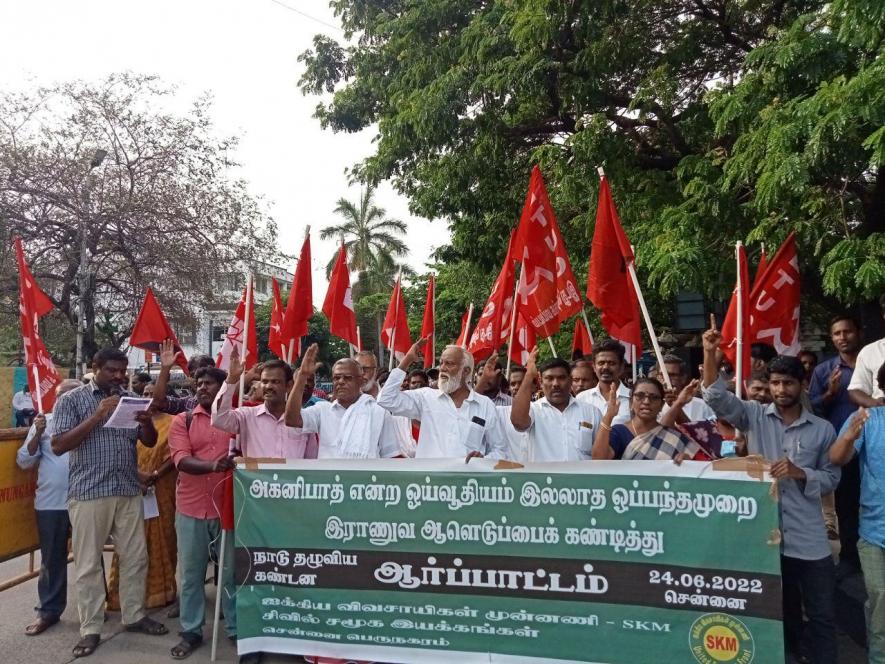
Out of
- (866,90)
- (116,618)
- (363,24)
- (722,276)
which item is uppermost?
(363,24)

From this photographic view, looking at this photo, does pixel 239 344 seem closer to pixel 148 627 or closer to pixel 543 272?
pixel 148 627

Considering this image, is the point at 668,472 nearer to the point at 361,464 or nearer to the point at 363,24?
the point at 361,464

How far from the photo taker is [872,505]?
3678mm

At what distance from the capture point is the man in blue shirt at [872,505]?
3.62m

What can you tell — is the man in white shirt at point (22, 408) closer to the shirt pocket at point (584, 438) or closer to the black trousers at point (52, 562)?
the black trousers at point (52, 562)

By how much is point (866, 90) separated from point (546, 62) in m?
4.26

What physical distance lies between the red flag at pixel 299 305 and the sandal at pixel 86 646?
7.85 feet

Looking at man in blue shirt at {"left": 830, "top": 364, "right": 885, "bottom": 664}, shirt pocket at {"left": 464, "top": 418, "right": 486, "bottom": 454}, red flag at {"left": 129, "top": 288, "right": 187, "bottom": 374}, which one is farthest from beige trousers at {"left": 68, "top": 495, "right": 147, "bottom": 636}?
man in blue shirt at {"left": 830, "top": 364, "right": 885, "bottom": 664}

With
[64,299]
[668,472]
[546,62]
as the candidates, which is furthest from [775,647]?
[64,299]

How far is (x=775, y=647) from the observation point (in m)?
3.39

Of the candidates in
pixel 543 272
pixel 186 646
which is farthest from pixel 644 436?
pixel 186 646

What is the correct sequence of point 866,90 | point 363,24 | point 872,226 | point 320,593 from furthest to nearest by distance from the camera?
point 363,24 < point 872,226 < point 866,90 < point 320,593

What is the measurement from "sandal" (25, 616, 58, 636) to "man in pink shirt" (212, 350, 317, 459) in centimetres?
201

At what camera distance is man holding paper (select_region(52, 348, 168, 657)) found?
15.8ft
